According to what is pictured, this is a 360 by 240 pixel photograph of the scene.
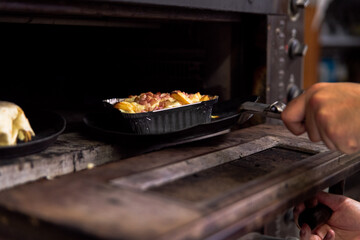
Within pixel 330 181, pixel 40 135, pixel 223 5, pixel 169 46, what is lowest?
pixel 330 181

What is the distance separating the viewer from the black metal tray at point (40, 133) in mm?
870

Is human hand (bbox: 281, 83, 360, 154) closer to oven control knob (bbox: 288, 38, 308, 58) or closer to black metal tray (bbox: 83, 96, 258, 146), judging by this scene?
black metal tray (bbox: 83, 96, 258, 146)

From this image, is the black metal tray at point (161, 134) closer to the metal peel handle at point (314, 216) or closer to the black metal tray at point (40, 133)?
the black metal tray at point (40, 133)

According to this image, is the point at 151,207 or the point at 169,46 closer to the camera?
the point at 151,207

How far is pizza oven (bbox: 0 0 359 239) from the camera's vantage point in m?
0.69

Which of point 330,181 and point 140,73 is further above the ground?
point 140,73

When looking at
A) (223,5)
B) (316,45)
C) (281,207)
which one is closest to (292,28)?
(223,5)

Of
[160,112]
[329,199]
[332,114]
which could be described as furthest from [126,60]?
[332,114]

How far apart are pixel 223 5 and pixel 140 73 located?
1.78ft

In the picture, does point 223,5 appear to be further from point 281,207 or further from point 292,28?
point 281,207

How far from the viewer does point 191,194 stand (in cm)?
79

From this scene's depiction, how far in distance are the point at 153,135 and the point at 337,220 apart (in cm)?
63

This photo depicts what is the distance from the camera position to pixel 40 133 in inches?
41.9

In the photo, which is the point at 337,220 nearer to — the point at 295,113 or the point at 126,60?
the point at 295,113
